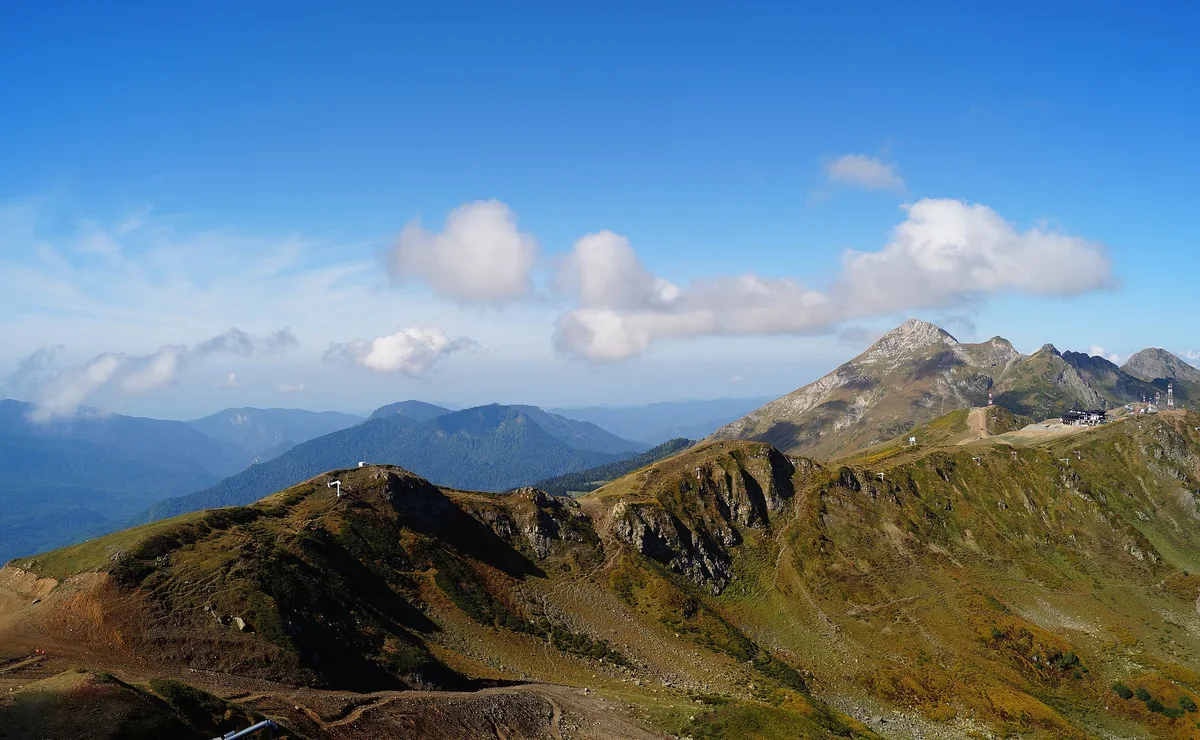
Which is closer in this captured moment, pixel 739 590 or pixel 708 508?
pixel 739 590

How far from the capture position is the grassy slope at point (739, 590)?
74.6 meters

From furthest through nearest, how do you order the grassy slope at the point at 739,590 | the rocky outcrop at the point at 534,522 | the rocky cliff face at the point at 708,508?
the rocky cliff face at the point at 708,508 < the rocky outcrop at the point at 534,522 < the grassy slope at the point at 739,590

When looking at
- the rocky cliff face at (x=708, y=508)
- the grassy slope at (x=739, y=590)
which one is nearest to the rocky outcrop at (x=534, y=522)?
the grassy slope at (x=739, y=590)

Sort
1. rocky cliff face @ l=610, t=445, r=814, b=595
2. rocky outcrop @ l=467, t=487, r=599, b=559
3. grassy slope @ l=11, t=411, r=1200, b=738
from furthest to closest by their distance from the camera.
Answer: rocky cliff face @ l=610, t=445, r=814, b=595 < rocky outcrop @ l=467, t=487, r=599, b=559 < grassy slope @ l=11, t=411, r=1200, b=738

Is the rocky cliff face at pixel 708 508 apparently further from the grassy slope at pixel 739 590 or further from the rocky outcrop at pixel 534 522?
Result: the rocky outcrop at pixel 534 522

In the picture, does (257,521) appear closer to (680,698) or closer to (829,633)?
(680,698)

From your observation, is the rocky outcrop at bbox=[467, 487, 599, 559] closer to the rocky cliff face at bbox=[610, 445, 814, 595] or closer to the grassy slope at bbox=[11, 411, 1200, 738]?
the grassy slope at bbox=[11, 411, 1200, 738]

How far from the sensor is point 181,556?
246 feet

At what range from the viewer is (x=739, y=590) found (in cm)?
13450

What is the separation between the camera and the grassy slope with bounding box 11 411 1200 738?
7462 cm

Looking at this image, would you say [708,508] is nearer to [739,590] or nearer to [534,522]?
[739,590]

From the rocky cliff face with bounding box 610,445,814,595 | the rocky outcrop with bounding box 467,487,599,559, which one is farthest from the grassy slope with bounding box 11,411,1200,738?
the rocky cliff face with bounding box 610,445,814,595

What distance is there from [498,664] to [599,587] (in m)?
35.5

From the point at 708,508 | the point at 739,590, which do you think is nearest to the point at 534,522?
the point at 708,508
